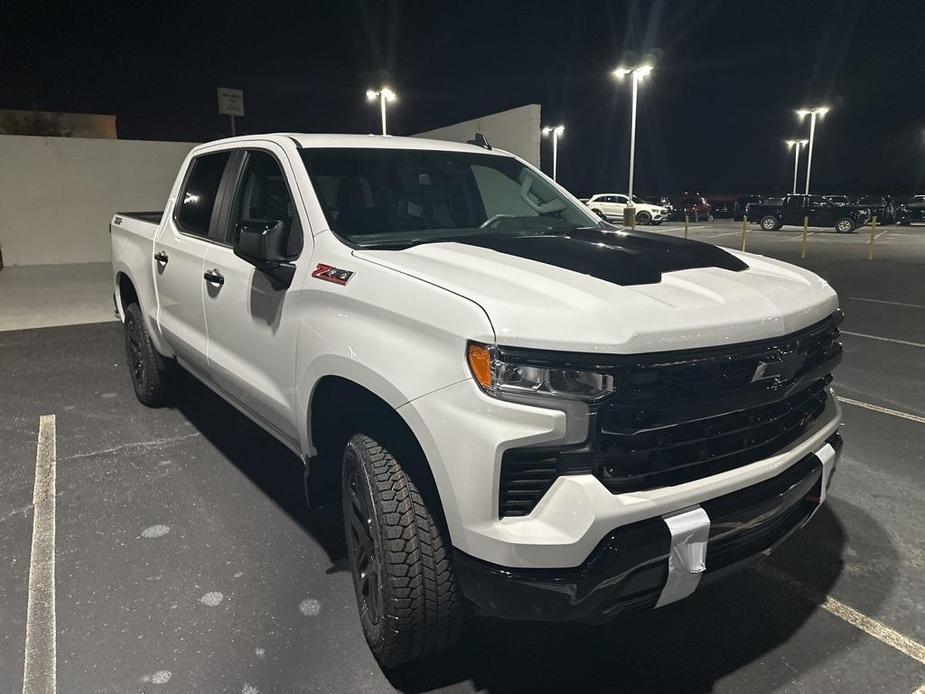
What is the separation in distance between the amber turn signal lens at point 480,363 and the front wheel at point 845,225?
2789cm

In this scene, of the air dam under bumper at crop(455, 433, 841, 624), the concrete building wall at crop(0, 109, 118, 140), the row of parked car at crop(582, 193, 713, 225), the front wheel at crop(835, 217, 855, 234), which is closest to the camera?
the air dam under bumper at crop(455, 433, 841, 624)

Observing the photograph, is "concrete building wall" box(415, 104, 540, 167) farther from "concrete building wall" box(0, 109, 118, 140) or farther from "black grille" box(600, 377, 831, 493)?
"concrete building wall" box(0, 109, 118, 140)

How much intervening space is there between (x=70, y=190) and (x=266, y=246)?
16.3 m

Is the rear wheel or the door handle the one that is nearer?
the door handle

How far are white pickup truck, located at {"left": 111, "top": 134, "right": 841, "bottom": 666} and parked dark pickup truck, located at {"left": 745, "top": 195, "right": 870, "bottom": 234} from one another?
1013 inches

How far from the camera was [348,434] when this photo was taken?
2.70 meters

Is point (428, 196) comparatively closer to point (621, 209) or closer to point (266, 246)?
point (266, 246)

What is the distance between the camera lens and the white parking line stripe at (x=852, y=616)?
251cm

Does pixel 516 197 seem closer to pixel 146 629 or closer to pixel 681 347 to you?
pixel 681 347

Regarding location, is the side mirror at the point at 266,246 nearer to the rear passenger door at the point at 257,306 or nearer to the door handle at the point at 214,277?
the rear passenger door at the point at 257,306

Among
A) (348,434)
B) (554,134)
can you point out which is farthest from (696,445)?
(554,134)

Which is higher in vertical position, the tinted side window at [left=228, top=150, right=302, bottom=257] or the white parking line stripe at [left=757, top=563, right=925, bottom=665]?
the tinted side window at [left=228, top=150, right=302, bottom=257]

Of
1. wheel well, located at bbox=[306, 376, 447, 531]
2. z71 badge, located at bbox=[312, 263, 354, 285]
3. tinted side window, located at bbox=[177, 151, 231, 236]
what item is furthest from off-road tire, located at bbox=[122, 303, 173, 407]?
z71 badge, located at bbox=[312, 263, 354, 285]

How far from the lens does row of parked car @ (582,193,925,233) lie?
25.9 meters
